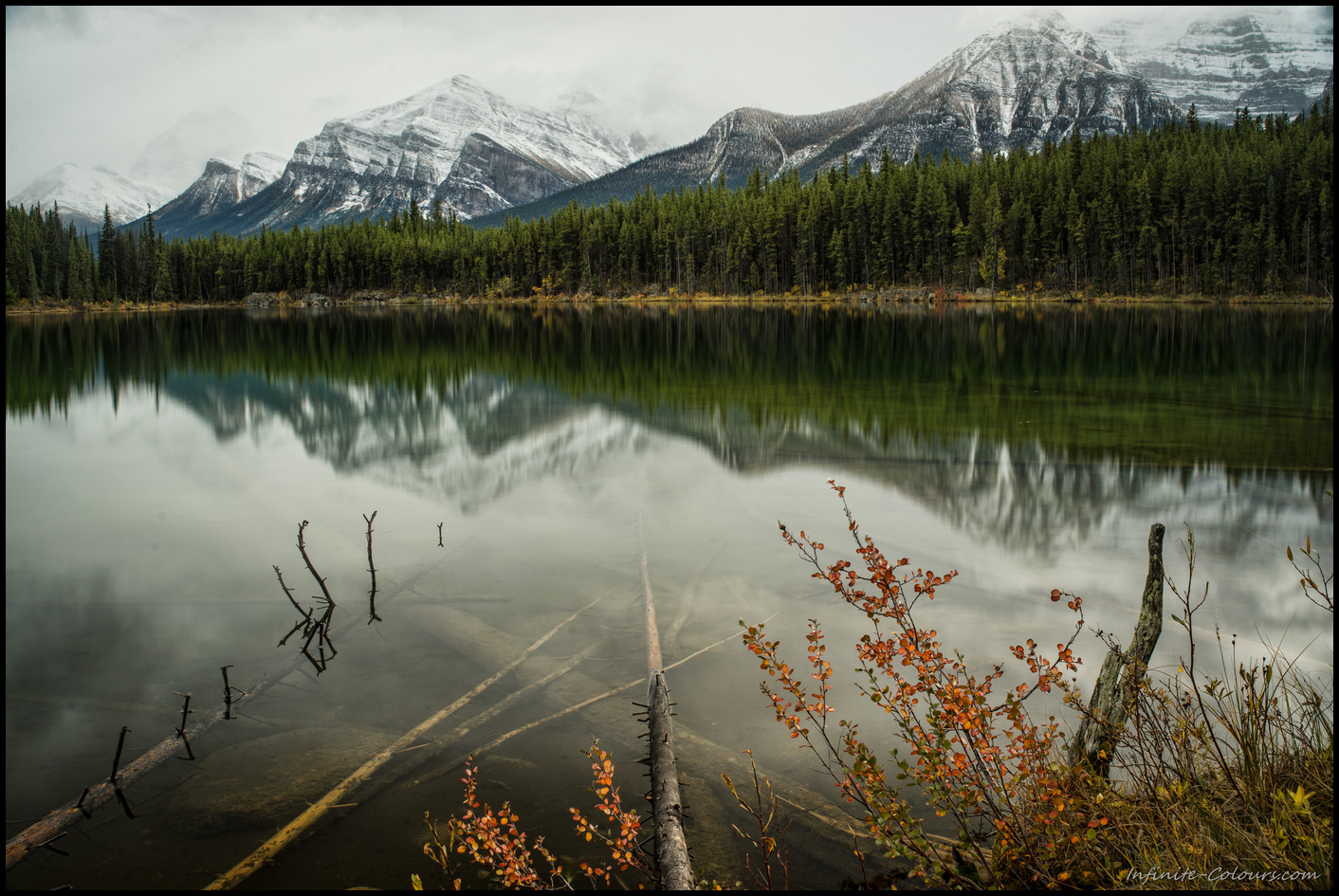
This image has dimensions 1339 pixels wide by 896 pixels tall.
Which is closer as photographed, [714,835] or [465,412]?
[714,835]

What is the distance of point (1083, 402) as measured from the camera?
23219mm

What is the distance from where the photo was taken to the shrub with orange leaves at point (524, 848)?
4488 millimetres

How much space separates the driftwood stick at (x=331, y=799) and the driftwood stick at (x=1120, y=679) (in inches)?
195

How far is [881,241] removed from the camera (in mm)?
112562

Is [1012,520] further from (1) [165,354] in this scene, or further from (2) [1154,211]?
(2) [1154,211]

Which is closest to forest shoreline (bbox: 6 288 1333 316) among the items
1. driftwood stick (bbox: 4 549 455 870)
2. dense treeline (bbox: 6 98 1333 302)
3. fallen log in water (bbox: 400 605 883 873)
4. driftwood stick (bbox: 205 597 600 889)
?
dense treeline (bbox: 6 98 1333 302)

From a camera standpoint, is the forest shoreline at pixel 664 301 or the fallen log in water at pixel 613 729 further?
the forest shoreline at pixel 664 301

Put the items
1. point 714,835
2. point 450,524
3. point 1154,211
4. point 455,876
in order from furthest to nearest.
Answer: point 1154,211, point 450,524, point 714,835, point 455,876

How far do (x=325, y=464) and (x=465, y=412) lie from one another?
251 inches

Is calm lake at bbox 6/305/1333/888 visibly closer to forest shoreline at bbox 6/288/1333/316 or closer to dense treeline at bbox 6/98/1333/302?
dense treeline at bbox 6/98/1333/302

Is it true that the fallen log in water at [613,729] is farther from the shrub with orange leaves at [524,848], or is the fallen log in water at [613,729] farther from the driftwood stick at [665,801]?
the shrub with orange leaves at [524,848]

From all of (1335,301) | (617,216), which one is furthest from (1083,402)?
(617,216)

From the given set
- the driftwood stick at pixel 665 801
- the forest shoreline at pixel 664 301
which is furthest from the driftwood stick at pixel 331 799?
Result: the forest shoreline at pixel 664 301

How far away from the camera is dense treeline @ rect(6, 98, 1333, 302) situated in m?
92.9
